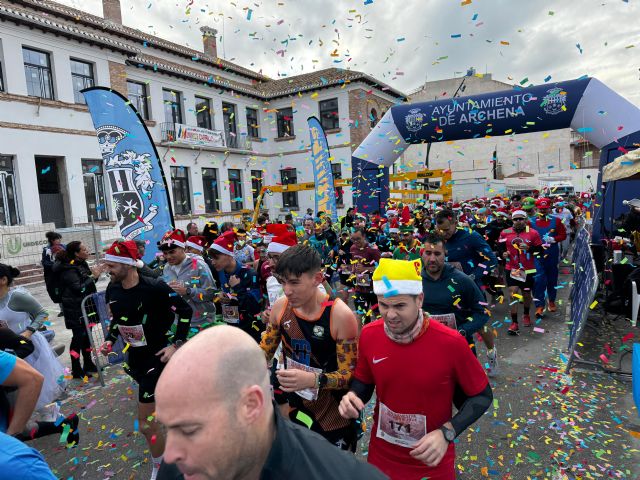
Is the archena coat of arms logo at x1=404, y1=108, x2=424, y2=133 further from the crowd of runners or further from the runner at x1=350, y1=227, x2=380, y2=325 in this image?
the crowd of runners

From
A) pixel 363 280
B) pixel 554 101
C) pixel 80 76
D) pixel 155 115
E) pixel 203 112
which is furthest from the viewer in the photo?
pixel 203 112

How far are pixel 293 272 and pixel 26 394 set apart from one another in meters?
1.67

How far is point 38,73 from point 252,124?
14177 millimetres

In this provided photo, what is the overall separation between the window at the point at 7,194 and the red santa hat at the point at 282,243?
53.5 feet

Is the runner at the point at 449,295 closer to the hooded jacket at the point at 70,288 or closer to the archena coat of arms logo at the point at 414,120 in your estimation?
the hooded jacket at the point at 70,288

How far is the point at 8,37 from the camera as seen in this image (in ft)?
51.2

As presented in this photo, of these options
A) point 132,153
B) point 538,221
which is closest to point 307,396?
point 132,153

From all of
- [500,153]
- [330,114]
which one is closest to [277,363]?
[330,114]

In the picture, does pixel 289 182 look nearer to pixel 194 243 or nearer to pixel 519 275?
pixel 194 243

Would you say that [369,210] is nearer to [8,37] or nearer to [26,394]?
[26,394]

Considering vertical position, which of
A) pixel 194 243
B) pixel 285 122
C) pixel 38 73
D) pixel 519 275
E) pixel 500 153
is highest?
pixel 38 73

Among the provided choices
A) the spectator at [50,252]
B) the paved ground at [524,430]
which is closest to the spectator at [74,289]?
the paved ground at [524,430]

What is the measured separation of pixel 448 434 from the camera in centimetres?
195

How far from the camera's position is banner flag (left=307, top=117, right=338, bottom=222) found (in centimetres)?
1384
